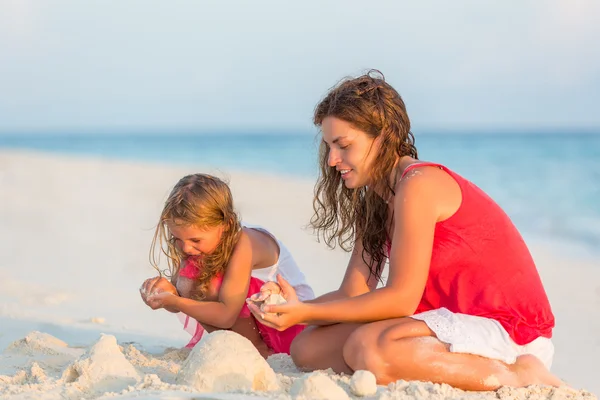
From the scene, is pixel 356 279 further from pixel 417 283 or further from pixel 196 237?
pixel 196 237

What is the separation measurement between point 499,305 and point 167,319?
8.01 ft

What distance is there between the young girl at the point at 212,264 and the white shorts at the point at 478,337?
0.92 m

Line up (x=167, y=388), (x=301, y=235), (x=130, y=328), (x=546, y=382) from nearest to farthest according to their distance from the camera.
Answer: (x=167, y=388) < (x=546, y=382) < (x=130, y=328) < (x=301, y=235)

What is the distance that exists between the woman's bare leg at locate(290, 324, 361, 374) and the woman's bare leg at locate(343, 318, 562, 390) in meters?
0.27

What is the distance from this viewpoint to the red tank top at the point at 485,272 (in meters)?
2.89

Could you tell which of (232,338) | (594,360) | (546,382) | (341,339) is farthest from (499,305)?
(594,360)

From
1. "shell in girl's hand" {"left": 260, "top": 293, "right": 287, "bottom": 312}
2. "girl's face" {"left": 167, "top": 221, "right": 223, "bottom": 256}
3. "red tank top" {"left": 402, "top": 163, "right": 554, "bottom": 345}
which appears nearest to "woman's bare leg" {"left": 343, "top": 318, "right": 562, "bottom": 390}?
"red tank top" {"left": 402, "top": 163, "right": 554, "bottom": 345}

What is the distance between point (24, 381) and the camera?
273 cm

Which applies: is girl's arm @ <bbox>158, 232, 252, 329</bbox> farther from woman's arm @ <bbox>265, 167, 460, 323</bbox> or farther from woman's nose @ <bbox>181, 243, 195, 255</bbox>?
woman's arm @ <bbox>265, 167, 460, 323</bbox>

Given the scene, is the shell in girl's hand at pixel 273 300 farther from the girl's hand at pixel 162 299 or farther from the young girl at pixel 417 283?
the girl's hand at pixel 162 299

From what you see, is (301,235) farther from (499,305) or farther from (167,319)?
(499,305)

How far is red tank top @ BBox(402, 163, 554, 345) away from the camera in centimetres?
289

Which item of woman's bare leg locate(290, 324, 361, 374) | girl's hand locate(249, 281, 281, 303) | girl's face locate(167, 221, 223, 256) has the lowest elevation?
woman's bare leg locate(290, 324, 361, 374)

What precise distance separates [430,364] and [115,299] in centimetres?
292
